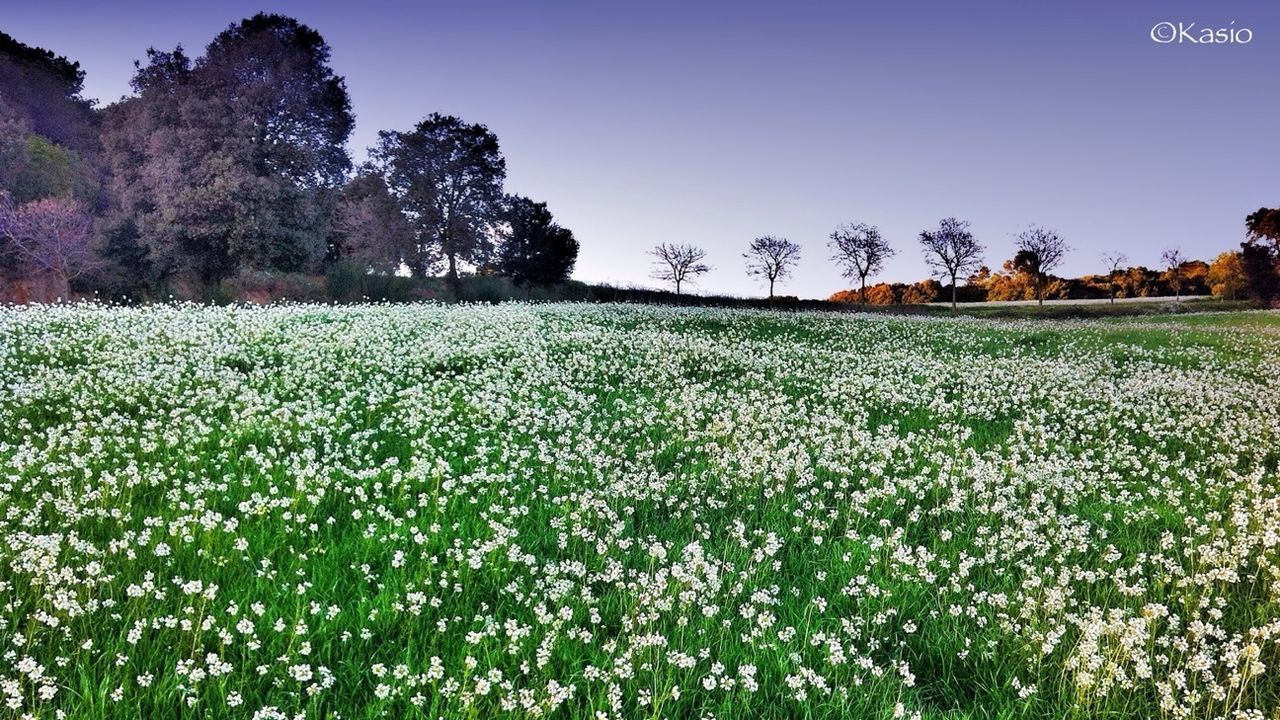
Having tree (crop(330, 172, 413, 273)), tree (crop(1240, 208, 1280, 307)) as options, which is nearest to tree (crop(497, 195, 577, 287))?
tree (crop(330, 172, 413, 273))

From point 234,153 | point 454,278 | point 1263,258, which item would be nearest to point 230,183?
point 234,153

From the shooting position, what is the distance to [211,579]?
14.9ft

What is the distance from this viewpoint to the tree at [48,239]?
3284 cm

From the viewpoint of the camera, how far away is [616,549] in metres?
5.43

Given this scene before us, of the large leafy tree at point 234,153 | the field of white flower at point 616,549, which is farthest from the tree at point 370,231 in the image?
the field of white flower at point 616,549

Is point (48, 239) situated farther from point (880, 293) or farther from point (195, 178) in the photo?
point (880, 293)

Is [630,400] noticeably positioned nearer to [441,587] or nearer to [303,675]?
[441,587]

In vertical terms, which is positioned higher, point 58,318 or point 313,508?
point 58,318

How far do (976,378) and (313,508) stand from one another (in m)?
12.3

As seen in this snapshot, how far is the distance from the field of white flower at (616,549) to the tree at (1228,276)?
298 feet

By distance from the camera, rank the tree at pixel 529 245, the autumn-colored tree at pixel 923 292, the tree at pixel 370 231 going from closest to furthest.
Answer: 1. the tree at pixel 370 231
2. the tree at pixel 529 245
3. the autumn-colored tree at pixel 923 292

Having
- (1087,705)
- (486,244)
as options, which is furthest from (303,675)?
(486,244)

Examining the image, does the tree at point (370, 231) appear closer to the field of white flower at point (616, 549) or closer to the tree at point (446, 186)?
the tree at point (446, 186)

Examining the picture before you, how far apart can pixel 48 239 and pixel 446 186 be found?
2531 cm
